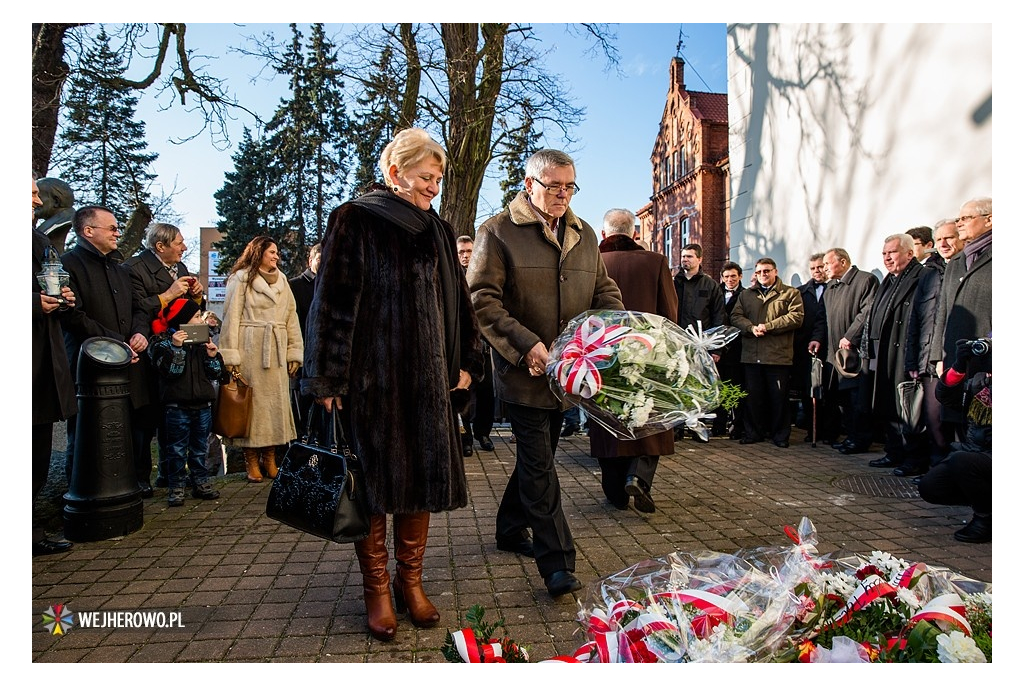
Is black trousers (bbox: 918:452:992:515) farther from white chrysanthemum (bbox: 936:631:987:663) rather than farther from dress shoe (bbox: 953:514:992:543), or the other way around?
white chrysanthemum (bbox: 936:631:987:663)

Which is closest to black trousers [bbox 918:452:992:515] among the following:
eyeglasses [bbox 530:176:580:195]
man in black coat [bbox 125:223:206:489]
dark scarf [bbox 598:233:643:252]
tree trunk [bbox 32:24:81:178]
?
dark scarf [bbox 598:233:643:252]

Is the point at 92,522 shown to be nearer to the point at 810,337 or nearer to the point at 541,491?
the point at 541,491

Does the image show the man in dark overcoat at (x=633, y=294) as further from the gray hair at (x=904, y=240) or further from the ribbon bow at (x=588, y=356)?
the gray hair at (x=904, y=240)

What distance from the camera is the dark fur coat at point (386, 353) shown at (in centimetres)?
316

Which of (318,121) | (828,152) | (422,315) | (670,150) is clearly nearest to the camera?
(422,315)

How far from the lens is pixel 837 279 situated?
8.28 meters

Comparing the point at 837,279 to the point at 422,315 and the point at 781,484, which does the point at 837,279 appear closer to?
the point at 781,484

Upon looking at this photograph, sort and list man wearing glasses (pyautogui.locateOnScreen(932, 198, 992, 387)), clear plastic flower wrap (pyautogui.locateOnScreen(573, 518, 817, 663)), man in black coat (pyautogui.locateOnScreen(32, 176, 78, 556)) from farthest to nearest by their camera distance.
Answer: man wearing glasses (pyautogui.locateOnScreen(932, 198, 992, 387)) → man in black coat (pyautogui.locateOnScreen(32, 176, 78, 556)) → clear plastic flower wrap (pyautogui.locateOnScreen(573, 518, 817, 663))

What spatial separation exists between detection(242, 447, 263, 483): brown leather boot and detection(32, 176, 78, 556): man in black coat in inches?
77.7

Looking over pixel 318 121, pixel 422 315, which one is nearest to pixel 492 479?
pixel 422 315

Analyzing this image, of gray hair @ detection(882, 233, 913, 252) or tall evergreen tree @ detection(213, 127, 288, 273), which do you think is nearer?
gray hair @ detection(882, 233, 913, 252)

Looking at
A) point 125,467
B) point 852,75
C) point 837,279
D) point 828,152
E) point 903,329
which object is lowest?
point 125,467

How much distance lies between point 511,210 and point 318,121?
286 inches

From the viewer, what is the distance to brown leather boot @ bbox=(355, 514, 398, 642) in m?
3.19
